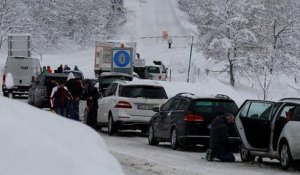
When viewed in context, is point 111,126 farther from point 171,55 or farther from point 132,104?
point 171,55

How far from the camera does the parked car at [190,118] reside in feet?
60.6

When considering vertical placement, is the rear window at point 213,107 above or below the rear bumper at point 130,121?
above

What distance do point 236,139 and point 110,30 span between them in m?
83.7

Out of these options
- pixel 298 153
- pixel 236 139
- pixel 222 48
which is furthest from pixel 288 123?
pixel 222 48

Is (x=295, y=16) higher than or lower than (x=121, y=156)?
higher

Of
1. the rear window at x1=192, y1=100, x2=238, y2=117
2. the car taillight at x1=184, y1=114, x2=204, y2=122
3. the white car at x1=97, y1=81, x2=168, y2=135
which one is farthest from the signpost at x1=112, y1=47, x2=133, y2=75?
the car taillight at x1=184, y1=114, x2=204, y2=122

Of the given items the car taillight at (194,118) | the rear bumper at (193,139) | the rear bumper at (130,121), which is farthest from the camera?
the rear bumper at (130,121)

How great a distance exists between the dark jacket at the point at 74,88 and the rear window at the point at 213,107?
7086 mm

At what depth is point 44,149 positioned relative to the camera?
4.81 metres

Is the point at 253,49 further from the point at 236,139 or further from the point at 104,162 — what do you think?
the point at 104,162

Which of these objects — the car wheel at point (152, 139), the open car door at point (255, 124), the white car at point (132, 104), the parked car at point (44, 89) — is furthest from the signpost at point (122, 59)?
the open car door at point (255, 124)

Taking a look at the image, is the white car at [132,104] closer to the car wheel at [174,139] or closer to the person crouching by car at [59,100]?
the person crouching by car at [59,100]

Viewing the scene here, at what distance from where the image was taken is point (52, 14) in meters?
94.1

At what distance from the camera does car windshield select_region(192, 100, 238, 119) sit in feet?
61.2
